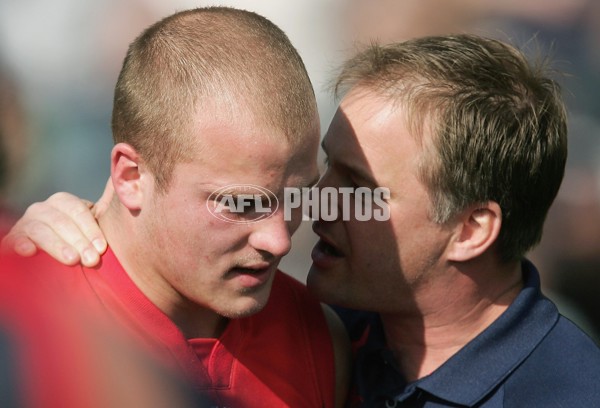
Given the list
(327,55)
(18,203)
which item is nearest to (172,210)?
(18,203)

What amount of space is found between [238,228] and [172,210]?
15 cm

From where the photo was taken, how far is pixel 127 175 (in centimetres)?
217

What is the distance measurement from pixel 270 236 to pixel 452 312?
2.59ft

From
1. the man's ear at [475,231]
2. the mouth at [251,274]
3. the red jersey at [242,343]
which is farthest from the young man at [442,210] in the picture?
the mouth at [251,274]

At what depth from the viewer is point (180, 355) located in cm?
220

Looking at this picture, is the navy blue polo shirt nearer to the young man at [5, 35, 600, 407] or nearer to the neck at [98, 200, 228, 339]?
the young man at [5, 35, 600, 407]

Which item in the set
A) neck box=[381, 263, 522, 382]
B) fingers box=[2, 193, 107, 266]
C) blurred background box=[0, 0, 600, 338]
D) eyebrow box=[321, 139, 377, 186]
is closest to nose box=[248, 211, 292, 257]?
fingers box=[2, 193, 107, 266]

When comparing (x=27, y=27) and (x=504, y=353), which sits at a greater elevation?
(x=27, y=27)

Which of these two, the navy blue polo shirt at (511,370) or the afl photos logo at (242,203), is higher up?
the afl photos logo at (242,203)

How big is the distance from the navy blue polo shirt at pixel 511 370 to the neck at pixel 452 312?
70 millimetres

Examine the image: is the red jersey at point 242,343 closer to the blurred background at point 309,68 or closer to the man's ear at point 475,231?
the man's ear at point 475,231

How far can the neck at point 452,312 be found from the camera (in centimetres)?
269

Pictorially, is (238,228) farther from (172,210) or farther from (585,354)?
(585,354)

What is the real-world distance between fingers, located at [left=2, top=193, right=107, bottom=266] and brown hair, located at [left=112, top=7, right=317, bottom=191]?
8.7 inches
